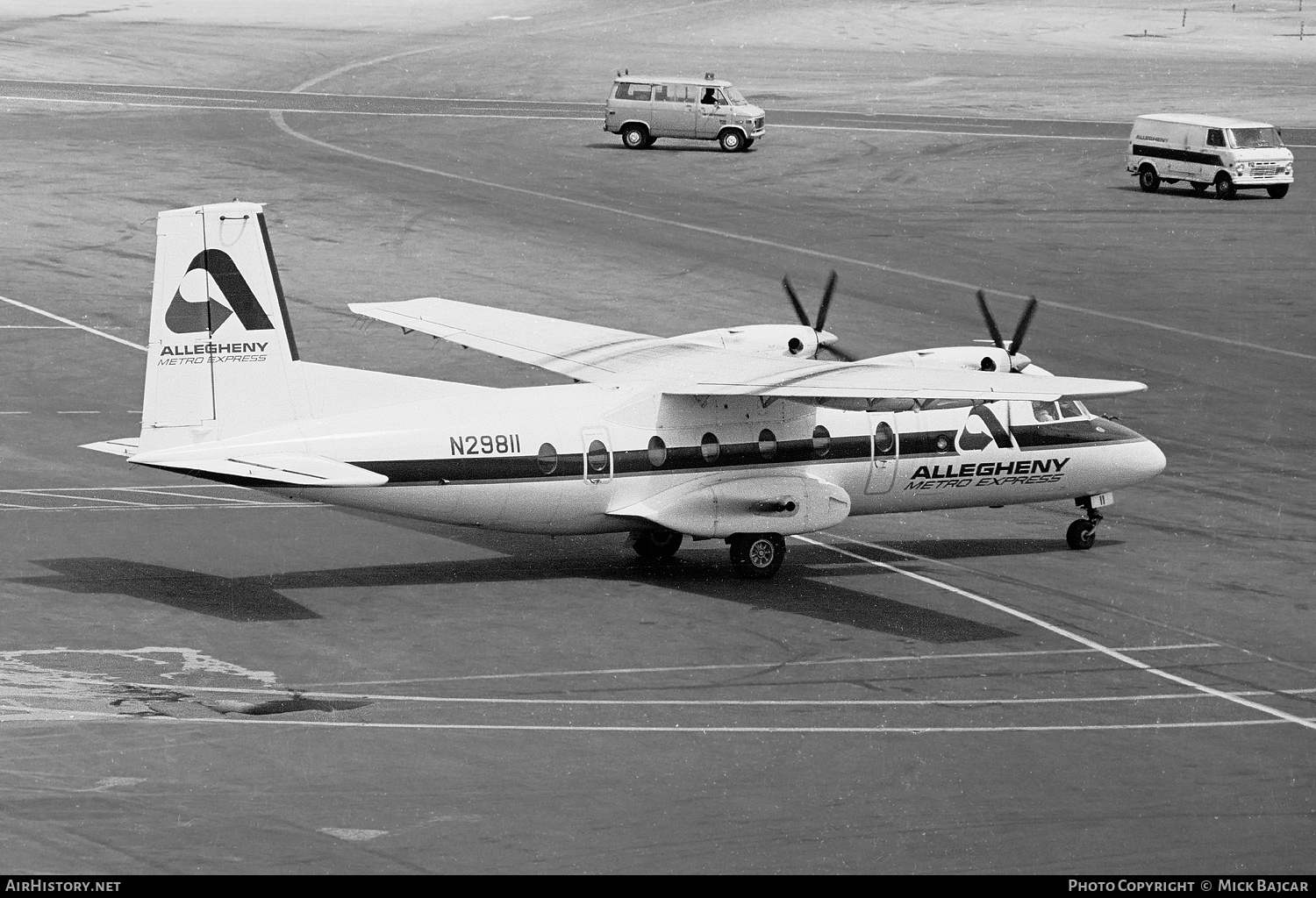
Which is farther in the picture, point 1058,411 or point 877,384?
point 1058,411

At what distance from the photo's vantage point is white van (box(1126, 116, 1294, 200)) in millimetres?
73062

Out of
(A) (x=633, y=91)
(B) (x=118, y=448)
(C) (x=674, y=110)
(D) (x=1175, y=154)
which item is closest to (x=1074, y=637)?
(B) (x=118, y=448)

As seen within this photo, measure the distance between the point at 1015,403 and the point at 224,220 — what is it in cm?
1516

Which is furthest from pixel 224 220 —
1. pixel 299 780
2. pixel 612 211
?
pixel 612 211

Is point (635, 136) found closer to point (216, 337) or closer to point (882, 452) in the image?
point (882, 452)

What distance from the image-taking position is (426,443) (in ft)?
98.6

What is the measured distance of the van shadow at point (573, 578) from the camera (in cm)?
2992

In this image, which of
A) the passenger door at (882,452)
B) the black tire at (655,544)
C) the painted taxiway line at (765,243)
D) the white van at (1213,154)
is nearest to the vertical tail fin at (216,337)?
the black tire at (655,544)

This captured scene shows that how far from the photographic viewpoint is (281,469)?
92.4ft

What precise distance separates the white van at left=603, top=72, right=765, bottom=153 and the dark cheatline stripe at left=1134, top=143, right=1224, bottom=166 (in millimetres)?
16833

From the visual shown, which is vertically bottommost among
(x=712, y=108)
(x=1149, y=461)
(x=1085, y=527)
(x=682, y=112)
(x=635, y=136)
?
(x=1085, y=527)

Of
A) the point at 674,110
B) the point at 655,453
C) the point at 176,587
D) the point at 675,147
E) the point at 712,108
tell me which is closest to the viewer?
the point at 176,587

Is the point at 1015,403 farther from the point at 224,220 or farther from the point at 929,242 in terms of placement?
the point at 929,242

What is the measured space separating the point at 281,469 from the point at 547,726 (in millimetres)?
6515
